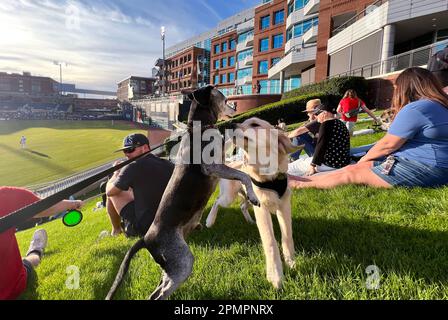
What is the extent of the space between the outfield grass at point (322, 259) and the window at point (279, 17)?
43.2 meters

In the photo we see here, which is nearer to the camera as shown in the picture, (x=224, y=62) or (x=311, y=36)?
(x=311, y=36)

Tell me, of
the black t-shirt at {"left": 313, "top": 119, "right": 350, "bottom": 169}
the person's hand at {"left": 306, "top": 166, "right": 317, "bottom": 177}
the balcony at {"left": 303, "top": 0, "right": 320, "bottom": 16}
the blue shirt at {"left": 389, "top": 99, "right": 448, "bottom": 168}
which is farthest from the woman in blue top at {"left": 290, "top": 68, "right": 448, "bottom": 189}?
the balcony at {"left": 303, "top": 0, "right": 320, "bottom": 16}

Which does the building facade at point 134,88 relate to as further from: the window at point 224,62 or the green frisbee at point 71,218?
the green frisbee at point 71,218

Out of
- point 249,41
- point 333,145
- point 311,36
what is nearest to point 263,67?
point 249,41

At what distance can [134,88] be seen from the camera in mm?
80188

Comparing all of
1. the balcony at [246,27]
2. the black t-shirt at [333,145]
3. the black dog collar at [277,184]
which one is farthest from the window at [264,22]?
the black dog collar at [277,184]

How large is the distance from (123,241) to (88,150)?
124 feet

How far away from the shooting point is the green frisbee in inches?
93.6

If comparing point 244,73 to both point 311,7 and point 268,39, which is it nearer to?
point 268,39

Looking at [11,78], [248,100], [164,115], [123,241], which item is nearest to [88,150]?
[164,115]

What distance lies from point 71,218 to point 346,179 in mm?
3890

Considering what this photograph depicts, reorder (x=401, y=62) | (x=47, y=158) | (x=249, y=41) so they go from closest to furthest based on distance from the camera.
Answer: (x=401, y=62) < (x=47, y=158) < (x=249, y=41)

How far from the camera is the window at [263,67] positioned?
43.0 meters
